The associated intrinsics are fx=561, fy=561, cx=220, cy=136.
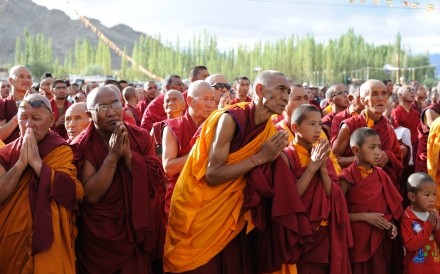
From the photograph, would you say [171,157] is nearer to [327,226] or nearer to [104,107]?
[104,107]

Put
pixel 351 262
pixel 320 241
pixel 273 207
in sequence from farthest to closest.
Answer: pixel 351 262 → pixel 320 241 → pixel 273 207

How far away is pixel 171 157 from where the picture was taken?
15.5 ft

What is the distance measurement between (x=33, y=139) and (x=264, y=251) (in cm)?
180

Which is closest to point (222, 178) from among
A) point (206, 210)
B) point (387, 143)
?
point (206, 210)

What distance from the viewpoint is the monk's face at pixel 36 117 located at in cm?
380

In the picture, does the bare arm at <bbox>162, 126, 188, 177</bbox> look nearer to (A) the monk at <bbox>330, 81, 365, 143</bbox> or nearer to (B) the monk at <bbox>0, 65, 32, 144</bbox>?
(B) the monk at <bbox>0, 65, 32, 144</bbox>

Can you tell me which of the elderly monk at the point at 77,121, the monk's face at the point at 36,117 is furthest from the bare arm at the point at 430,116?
the monk's face at the point at 36,117

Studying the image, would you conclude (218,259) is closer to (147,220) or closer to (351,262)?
(147,220)

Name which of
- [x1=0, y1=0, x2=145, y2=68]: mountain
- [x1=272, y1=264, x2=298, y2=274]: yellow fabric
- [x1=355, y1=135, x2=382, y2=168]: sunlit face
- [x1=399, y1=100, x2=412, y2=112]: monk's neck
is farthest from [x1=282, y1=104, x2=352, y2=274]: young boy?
[x1=0, y1=0, x2=145, y2=68]: mountain

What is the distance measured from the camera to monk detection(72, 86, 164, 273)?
3.88 meters

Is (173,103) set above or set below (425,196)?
above

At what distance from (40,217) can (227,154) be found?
131cm

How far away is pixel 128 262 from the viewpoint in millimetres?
4047

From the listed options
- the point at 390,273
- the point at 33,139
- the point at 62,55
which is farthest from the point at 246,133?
the point at 62,55
